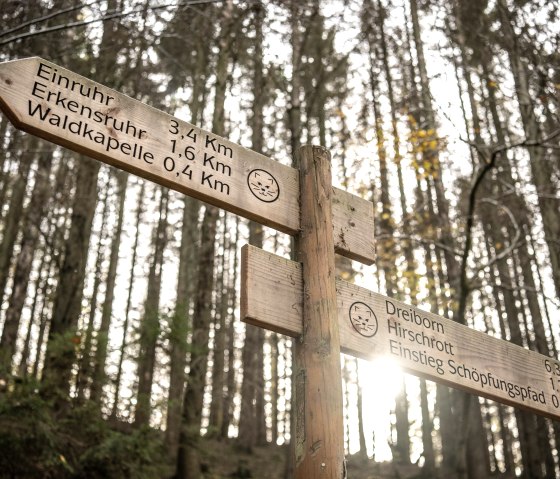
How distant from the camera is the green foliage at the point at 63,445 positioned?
4664 millimetres

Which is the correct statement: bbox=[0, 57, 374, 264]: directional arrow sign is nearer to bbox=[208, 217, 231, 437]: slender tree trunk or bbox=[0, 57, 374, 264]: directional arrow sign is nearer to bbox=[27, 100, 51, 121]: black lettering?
bbox=[27, 100, 51, 121]: black lettering

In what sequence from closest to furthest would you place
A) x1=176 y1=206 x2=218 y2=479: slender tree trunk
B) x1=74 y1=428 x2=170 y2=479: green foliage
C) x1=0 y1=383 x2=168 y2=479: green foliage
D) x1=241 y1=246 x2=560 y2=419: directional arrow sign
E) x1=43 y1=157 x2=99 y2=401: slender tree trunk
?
x1=241 y1=246 x2=560 y2=419: directional arrow sign, x1=0 y1=383 x2=168 y2=479: green foliage, x1=74 y1=428 x2=170 y2=479: green foliage, x1=43 y1=157 x2=99 y2=401: slender tree trunk, x1=176 y1=206 x2=218 y2=479: slender tree trunk

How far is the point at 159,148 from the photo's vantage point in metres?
2.38

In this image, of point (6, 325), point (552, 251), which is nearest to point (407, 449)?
point (552, 251)

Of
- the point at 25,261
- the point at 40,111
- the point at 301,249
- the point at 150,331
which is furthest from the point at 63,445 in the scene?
the point at 25,261

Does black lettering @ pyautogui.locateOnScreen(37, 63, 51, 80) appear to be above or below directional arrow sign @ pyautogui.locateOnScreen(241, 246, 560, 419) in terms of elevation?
above

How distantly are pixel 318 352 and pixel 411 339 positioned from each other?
588 millimetres

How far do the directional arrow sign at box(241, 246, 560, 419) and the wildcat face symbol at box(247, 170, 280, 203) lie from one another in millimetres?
322

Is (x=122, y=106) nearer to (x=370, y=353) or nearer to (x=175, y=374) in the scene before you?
(x=370, y=353)

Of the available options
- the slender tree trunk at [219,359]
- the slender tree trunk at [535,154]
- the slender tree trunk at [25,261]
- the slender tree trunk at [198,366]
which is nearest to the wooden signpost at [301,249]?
the slender tree trunk at [198,366]

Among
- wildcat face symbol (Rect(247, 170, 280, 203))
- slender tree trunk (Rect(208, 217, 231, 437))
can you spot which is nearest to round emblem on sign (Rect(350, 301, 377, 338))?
wildcat face symbol (Rect(247, 170, 280, 203))

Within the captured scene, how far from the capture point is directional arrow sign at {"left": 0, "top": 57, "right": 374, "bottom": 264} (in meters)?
2.12

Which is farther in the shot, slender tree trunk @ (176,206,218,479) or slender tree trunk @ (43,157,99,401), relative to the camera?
slender tree trunk @ (176,206,218,479)

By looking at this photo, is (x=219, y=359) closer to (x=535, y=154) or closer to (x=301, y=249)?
(x=535, y=154)
